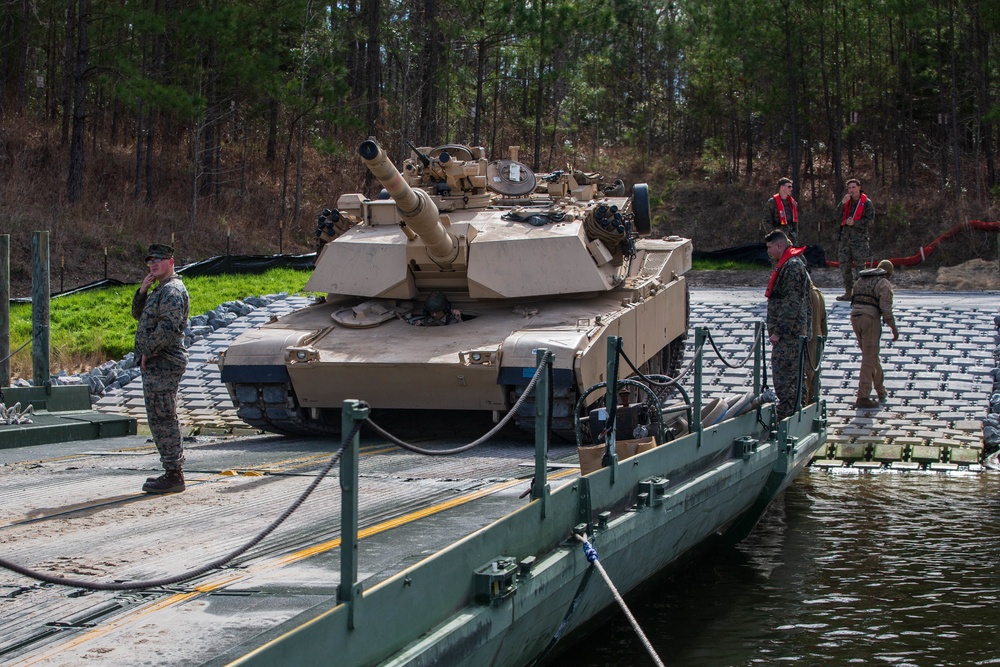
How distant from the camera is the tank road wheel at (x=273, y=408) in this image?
1134 centimetres

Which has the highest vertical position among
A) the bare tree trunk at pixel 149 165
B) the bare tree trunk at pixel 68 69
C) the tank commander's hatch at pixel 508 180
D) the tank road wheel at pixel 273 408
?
the bare tree trunk at pixel 68 69

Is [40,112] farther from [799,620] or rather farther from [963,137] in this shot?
[799,620]

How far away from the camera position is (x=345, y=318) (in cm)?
1228

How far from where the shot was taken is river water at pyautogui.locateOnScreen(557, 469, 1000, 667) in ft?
23.0

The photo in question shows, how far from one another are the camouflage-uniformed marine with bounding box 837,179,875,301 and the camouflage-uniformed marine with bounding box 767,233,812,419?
24.2 ft

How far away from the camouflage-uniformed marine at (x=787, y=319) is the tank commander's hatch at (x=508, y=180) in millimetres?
3855

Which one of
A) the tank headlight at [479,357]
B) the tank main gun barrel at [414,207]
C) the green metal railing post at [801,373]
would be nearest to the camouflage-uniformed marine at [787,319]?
the green metal railing post at [801,373]

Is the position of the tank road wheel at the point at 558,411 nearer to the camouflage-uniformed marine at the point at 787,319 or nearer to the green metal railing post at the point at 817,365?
the camouflage-uniformed marine at the point at 787,319

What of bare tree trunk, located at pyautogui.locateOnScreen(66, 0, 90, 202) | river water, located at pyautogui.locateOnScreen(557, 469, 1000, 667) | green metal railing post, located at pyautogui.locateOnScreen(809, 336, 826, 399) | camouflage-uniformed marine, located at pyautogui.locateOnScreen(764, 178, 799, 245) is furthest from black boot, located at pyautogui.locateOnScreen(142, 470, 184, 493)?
bare tree trunk, located at pyautogui.locateOnScreen(66, 0, 90, 202)

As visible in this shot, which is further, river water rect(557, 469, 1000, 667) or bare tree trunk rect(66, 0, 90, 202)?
bare tree trunk rect(66, 0, 90, 202)

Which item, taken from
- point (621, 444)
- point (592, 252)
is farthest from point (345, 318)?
point (621, 444)

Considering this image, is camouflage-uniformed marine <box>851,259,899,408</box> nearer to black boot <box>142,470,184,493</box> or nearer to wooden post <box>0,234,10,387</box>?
black boot <box>142,470,184,493</box>

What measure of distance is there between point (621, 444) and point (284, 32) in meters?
26.7

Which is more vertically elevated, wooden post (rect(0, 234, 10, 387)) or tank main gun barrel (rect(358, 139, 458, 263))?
tank main gun barrel (rect(358, 139, 458, 263))
